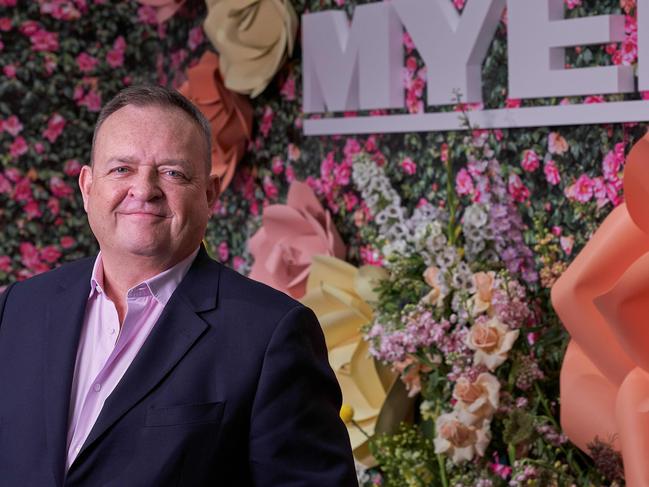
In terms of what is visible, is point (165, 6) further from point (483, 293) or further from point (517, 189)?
point (483, 293)

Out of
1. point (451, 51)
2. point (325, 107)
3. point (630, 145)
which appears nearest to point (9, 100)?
point (325, 107)

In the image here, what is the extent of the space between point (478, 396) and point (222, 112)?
140 centimetres

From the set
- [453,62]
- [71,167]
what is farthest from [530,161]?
[71,167]

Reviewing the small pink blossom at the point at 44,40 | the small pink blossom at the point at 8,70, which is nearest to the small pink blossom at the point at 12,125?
the small pink blossom at the point at 8,70

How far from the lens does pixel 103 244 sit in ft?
4.88

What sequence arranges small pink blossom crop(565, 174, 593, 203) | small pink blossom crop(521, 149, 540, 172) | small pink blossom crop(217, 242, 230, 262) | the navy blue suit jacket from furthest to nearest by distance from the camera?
small pink blossom crop(217, 242, 230, 262), small pink blossom crop(521, 149, 540, 172), small pink blossom crop(565, 174, 593, 203), the navy blue suit jacket

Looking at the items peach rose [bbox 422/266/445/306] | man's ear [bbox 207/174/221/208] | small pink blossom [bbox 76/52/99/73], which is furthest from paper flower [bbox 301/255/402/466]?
small pink blossom [bbox 76/52/99/73]

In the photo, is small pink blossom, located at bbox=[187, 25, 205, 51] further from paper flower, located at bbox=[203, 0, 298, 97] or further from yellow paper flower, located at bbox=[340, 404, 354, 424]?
yellow paper flower, located at bbox=[340, 404, 354, 424]

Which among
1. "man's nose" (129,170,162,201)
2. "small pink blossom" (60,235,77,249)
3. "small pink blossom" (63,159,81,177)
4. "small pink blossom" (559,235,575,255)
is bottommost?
"man's nose" (129,170,162,201)

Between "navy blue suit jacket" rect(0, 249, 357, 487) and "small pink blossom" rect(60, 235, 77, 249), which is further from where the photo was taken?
"small pink blossom" rect(60, 235, 77, 249)

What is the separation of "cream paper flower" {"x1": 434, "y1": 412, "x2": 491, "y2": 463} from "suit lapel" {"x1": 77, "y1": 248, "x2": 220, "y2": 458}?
875mm

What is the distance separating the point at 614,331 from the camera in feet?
6.35

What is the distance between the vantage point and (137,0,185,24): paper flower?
3583mm

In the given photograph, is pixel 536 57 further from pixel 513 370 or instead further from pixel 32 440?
pixel 32 440
